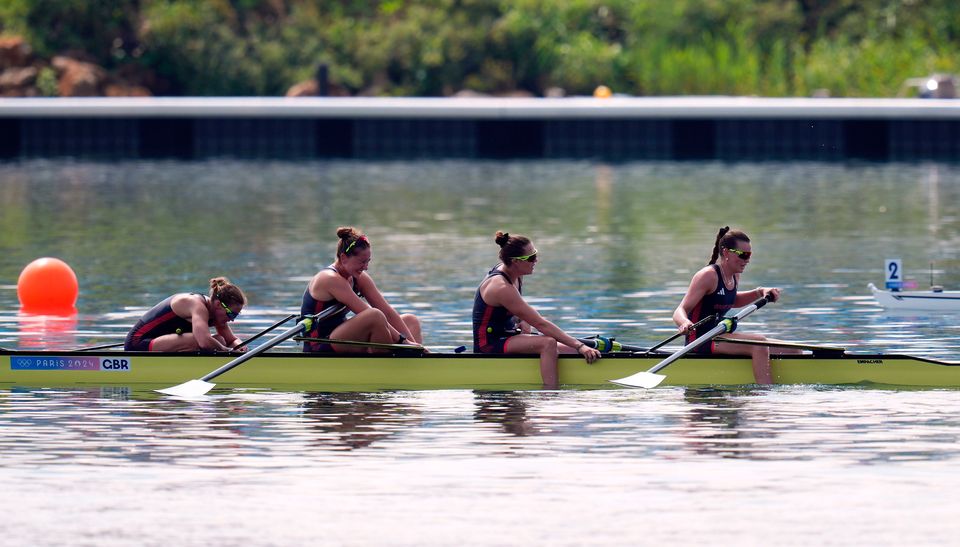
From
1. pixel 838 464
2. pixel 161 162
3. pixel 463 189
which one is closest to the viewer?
pixel 838 464

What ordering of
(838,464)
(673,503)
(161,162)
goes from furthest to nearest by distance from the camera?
(161,162) < (838,464) < (673,503)

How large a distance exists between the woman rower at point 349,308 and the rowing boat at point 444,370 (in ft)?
0.57

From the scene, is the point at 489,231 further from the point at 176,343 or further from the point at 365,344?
the point at 365,344

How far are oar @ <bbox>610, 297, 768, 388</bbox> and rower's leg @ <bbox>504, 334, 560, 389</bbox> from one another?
501mm

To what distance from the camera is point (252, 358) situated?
16500 mm

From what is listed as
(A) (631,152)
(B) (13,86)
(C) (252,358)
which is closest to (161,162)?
(B) (13,86)

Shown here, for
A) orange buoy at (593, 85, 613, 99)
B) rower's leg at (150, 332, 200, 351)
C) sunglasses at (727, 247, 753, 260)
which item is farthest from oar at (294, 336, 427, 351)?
orange buoy at (593, 85, 613, 99)

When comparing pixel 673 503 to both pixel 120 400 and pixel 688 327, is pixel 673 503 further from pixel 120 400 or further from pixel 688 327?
pixel 120 400

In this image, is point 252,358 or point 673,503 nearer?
point 673,503

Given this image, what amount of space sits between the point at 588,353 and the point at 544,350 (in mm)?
368

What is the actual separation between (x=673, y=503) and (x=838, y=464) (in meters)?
1.77

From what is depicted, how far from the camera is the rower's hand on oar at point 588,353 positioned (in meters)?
16.0

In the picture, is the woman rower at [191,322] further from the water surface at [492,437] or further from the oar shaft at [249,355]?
the water surface at [492,437]

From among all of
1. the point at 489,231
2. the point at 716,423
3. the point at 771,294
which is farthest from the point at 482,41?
the point at 716,423
